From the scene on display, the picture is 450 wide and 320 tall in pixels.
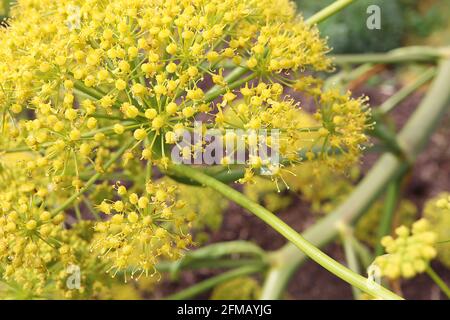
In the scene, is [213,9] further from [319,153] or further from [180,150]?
[319,153]

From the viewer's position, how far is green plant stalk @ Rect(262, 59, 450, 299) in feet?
6.86

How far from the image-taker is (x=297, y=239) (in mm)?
1070

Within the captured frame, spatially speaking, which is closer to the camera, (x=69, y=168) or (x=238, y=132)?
(x=238, y=132)

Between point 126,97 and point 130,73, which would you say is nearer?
point 130,73

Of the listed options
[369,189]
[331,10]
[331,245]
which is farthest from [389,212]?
[331,10]

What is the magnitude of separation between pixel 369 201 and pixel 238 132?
1233 millimetres

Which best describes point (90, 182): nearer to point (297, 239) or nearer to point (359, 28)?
point (297, 239)

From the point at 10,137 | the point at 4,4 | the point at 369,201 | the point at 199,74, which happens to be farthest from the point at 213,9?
the point at 369,201

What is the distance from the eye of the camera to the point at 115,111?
1413mm

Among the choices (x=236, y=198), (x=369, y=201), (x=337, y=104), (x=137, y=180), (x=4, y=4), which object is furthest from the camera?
(x=369, y=201)

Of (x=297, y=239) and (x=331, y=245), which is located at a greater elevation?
(x=331, y=245)

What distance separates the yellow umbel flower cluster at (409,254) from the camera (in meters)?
0.92

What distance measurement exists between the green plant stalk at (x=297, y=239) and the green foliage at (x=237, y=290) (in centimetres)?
106

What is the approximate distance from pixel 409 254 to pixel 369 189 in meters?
1.44
